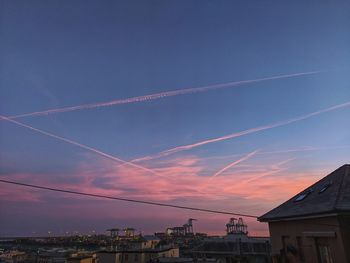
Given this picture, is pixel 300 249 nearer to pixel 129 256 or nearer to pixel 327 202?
pixel 327 202

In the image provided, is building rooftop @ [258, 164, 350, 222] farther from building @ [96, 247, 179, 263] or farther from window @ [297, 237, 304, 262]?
building @ [96, 247, 179, 263]

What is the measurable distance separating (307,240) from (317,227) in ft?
5.67

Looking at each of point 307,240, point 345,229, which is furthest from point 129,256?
point 345,229

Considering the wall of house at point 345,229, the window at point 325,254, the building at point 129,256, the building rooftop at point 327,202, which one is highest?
the building rooftop at point 327,202

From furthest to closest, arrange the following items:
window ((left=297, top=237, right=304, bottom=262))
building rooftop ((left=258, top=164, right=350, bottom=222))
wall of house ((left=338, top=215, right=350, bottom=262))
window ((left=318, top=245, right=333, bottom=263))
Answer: window ((left=297, top=237, right=304, bottom=262)), window ((left=318, top=245, right=333, bottom=263)), building rooftop ((left=258, top=164, right=350, bottom=222)), wall of house ((left=338, top=215, right=350, bottom=262))

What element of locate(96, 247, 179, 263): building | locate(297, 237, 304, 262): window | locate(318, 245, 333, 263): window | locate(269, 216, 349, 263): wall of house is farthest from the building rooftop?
locate(96, 247, 179, 263): building

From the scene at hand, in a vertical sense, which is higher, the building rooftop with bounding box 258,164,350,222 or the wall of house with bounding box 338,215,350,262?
the building rooftop with bounding box 258,164,350,222

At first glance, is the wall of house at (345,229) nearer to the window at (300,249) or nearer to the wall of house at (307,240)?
the wall of house at (307,240)

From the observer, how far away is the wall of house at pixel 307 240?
47.5ft

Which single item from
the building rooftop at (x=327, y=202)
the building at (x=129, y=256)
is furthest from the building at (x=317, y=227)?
the building at (x=129, y=256)

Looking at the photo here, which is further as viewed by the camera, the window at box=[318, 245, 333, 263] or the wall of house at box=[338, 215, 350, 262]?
the window at box=[318, 245, 333, 263]

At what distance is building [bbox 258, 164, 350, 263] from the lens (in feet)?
46.4

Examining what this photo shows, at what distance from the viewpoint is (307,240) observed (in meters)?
17.4

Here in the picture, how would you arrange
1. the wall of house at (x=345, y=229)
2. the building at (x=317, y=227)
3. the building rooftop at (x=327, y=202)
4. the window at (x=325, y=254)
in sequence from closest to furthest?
the wall of house at (x=345, y=229) < the building at (x=317, y=227) < the building rooftop at (x=327, y=202) < the window at (x=325, y=254)
